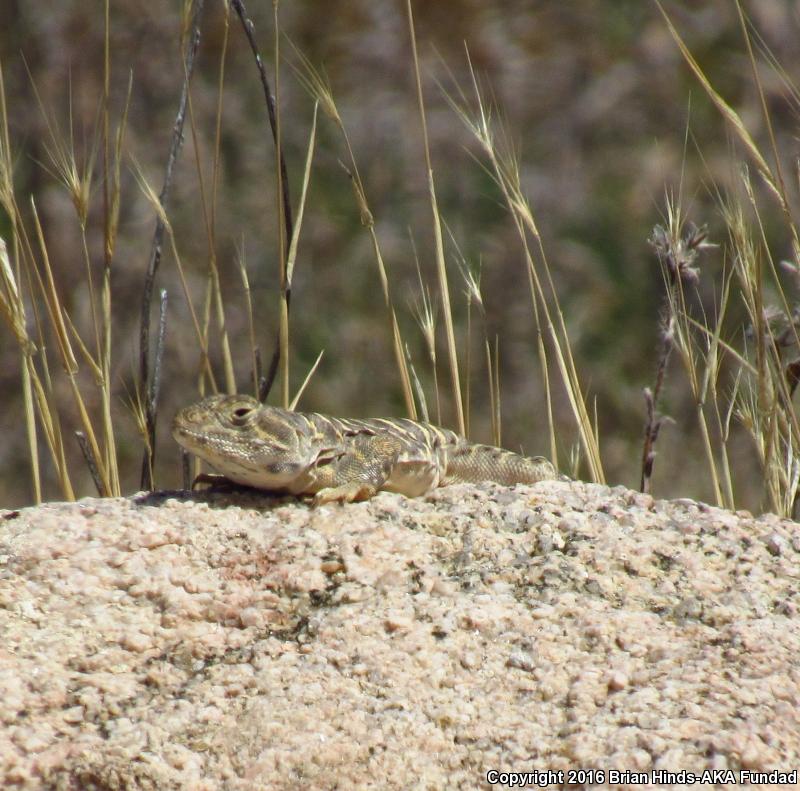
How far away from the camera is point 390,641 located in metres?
2.54

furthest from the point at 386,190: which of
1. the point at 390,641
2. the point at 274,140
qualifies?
the point at 390,641

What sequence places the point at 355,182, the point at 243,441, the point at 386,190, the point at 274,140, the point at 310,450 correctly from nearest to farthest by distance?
the point at 243,441 → the point at 310,450 → the point at 355,182 → the point at 274,140 → the point at 386,190

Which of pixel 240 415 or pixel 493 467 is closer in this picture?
pixel 240 415

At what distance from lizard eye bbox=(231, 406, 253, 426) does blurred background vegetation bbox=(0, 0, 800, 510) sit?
3.96 m

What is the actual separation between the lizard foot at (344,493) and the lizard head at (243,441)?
0.29ft

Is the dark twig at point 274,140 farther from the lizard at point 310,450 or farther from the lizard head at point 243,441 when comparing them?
the lizard head at point 243,441

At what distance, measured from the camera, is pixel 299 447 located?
10.6 feet

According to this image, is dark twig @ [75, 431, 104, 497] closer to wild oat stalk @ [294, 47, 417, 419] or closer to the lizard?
the lizard

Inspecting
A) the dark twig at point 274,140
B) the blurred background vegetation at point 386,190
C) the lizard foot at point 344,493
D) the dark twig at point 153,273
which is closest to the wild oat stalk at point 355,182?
the dark twig at point 274,140

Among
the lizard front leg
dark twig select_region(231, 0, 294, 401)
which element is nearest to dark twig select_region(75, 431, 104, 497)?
dark twig select_region(231, 0, 294, 401)

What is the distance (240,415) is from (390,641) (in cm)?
87

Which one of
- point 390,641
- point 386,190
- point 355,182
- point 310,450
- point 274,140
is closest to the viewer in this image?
point 390,641

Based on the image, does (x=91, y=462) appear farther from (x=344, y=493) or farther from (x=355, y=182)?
(x=355, y=182)

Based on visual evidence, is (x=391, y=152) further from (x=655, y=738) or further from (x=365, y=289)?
(x=655, y=738)
